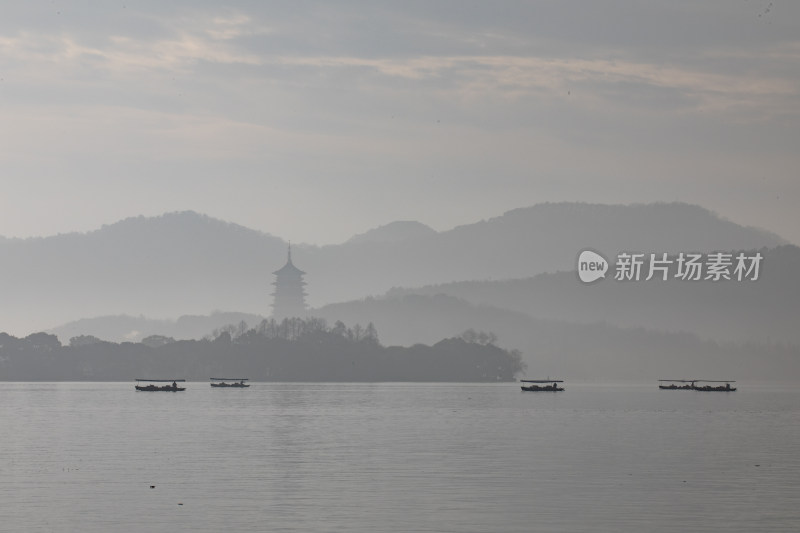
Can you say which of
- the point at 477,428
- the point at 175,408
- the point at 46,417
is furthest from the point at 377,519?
the point at 175,408

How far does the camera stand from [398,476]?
2945 inches

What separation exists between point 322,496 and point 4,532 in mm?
17556

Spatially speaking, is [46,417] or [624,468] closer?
[624,468]

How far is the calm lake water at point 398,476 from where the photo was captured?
5706 centimetres

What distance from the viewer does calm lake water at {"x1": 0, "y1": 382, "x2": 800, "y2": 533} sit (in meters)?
57.1

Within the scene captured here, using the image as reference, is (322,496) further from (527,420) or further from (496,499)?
(527,420)

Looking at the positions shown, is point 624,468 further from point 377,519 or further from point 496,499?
point 377,519

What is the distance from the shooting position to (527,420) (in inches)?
5723

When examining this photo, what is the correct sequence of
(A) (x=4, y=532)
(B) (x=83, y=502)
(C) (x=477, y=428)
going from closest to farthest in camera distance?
1. (A) (x=4, y=532)
2. (B) (x=83, y=502)
3. (C) (x=477, y=428)

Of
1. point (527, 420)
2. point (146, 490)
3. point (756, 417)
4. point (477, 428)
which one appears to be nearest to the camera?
point (146, 490)

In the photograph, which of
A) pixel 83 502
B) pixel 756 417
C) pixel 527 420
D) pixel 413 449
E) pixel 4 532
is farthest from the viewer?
pixel 756 417

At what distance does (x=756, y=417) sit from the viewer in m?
161

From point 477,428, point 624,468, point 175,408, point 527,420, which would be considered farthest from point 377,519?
point 175,408

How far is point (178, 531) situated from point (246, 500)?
992 centimetres
